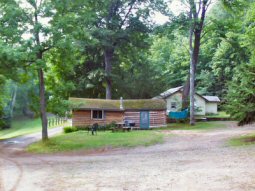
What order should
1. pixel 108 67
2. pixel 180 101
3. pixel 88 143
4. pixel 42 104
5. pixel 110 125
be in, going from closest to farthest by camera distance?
pixel 88 143 → pixel 42 104 → pixel 110 125 → pixel 108 67 → pixel 180 101

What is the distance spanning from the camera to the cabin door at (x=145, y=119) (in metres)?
35.9

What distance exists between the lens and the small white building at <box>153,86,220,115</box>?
47156 mm

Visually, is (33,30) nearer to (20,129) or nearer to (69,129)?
(69,129)

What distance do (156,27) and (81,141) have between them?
19.3 metres

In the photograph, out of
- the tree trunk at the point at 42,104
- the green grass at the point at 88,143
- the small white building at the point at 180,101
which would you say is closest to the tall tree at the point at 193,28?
the small white building at the point at 180,101

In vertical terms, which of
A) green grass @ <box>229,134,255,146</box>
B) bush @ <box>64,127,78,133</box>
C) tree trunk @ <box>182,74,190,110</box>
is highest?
tree trunk @ <box>182,74,190,110</box>

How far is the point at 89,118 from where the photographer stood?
34.7 metres

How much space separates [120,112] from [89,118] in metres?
3.30

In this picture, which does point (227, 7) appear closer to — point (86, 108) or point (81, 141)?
point (86, 108)

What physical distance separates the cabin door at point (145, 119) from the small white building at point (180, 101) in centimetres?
876

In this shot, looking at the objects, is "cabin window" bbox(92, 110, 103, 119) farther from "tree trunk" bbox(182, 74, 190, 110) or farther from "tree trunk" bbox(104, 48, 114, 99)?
"tree trunk" bbox(182, 74, 190, 110)

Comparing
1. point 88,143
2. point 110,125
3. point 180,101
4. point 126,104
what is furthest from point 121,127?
point 180,101

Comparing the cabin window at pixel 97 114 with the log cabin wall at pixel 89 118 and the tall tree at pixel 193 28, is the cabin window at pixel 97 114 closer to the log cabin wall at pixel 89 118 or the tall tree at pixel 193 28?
the log cabin wall at pixel 89 118

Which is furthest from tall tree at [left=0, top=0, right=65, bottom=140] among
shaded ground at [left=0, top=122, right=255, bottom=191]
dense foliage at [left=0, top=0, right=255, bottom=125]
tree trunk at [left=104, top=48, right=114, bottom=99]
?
tree trunk at [left=104, top=48, right=114, bottom=99]
